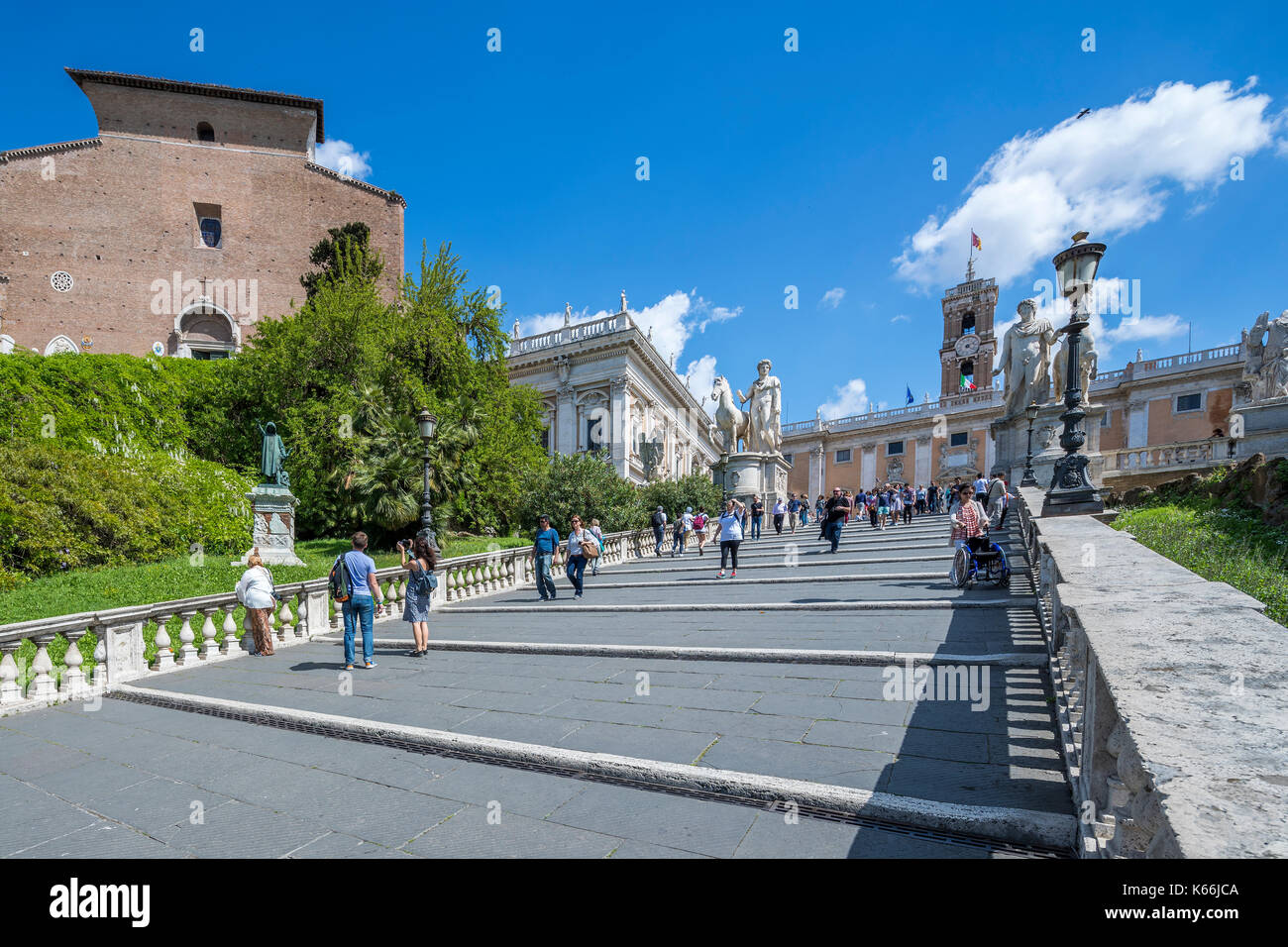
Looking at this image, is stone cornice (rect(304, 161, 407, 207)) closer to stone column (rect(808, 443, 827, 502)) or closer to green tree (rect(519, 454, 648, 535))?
green tree (rect(519, 454, 648, 535))

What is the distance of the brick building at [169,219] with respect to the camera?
31.8m

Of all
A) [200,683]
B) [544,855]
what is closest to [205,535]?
[200,683]

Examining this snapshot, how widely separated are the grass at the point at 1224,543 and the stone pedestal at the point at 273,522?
56.1 feet

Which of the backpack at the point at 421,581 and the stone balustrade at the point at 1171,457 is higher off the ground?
the stone balustrade at the point at 1171,457

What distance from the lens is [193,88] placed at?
120 ft

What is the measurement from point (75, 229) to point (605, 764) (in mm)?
45239

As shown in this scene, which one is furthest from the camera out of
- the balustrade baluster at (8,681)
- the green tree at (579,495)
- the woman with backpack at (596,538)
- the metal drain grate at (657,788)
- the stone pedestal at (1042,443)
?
the green tree at (579,495)

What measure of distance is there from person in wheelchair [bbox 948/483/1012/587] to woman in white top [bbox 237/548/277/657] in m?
9.70

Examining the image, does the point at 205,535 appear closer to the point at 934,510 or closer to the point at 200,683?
the point at 200,683

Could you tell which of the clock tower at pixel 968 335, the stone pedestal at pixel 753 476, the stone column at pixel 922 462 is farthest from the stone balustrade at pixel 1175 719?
the clock tower at pixel 968 335

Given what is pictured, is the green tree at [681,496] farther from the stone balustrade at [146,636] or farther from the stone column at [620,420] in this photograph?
the stone balustrade at [146,636]

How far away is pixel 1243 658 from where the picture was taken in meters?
1.90

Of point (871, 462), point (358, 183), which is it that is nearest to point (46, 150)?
point (358, 183)
